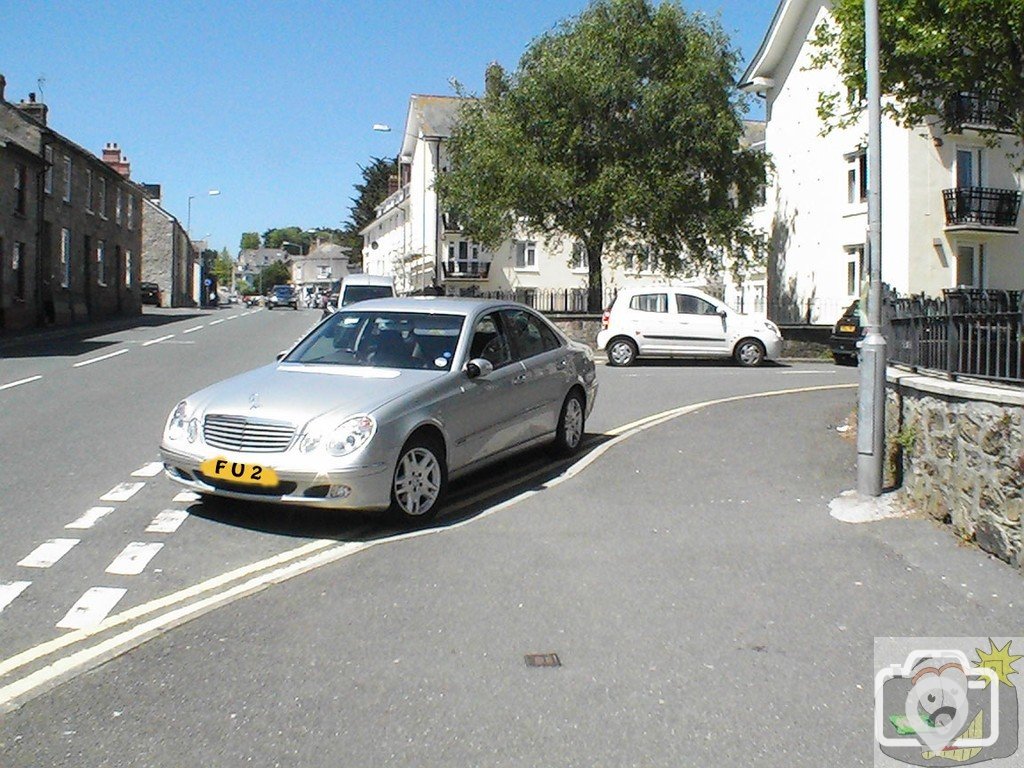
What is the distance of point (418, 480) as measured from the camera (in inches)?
303

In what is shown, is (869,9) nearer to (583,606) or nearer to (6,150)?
(583,606)

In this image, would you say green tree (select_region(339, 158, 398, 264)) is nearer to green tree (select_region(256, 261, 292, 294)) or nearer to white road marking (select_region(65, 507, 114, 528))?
green tree (select_region(256, 261, 292, 294))

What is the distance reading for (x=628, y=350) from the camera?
23422 millimetres

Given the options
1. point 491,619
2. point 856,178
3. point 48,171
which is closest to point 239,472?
point 491,619

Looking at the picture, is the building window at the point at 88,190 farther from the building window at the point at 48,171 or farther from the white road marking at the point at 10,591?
the white road marking at the point at 10,591

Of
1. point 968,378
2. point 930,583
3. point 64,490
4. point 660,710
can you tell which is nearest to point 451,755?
point 660,710

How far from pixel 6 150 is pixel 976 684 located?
33921mm

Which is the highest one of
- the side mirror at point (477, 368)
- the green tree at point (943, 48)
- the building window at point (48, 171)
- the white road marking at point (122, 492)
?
the building window at point (48, 171)

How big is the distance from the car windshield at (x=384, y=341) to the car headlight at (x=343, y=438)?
1.28 metres

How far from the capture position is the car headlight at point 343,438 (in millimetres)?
7184

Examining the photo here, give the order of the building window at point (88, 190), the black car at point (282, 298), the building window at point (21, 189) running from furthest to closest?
the black car at point (282, 298) → the building window at point (88, 190) → the building window at point (21, 189)

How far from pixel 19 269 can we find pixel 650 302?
21.8 m

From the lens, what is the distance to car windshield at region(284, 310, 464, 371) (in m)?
8.63

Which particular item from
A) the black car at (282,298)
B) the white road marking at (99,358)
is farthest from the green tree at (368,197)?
the white road marking at (99,358)
